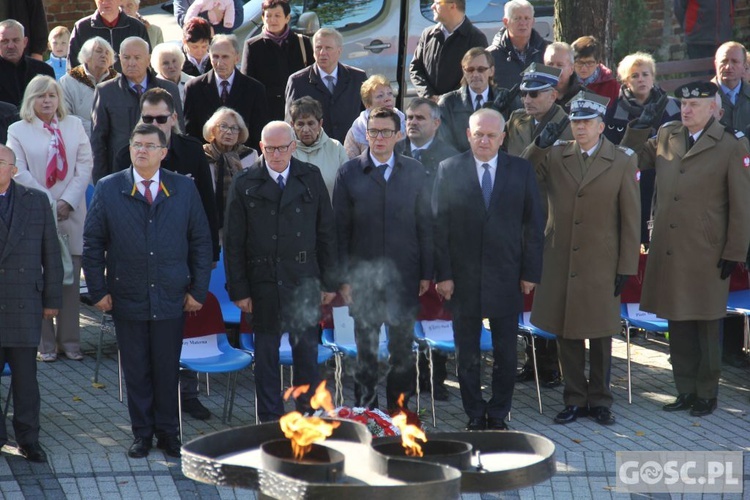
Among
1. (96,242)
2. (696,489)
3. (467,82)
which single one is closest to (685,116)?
(467,82)

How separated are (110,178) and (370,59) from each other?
571cm

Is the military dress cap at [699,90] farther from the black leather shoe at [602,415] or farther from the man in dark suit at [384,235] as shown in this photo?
the black leather shoe at [602,415]

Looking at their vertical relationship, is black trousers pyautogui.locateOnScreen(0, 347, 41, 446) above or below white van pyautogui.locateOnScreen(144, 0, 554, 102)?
below

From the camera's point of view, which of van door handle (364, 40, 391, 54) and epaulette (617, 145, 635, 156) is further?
van door handle (364, 40, 391, 54)

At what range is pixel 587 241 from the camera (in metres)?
8.83

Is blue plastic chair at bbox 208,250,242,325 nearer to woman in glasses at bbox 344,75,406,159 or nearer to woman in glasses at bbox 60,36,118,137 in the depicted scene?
woman in glasses at bbox 344,75,406,159

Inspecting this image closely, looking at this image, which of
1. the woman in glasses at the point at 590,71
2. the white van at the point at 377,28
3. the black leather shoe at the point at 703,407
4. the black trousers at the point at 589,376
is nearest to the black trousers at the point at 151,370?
the black trousers at the point at 589,376

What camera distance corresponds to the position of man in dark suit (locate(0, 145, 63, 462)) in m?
7.82

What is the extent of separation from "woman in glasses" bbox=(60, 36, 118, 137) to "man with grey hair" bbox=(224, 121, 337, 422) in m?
2.96

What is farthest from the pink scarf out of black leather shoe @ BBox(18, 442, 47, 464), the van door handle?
the van door handle

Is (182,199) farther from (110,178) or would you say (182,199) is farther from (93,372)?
(93,372)

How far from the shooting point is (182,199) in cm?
798

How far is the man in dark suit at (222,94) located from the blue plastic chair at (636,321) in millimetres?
3266

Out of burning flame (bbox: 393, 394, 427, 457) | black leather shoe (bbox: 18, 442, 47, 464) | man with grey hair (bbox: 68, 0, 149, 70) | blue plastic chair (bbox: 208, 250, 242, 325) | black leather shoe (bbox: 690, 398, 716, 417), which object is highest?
man with grey hair (bbox: 68, 0, 149, 70)
